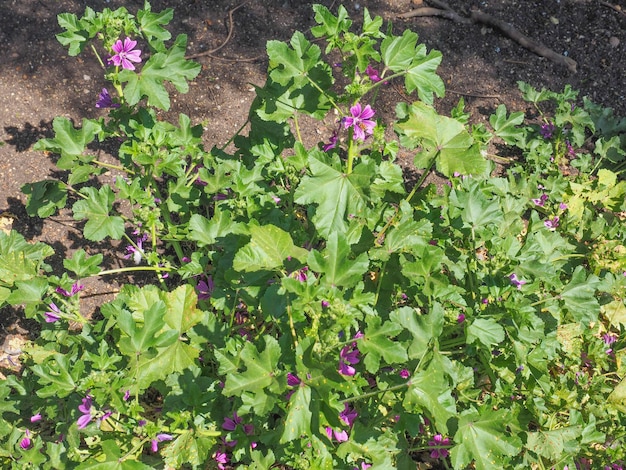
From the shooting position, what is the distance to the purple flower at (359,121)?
7.86ft

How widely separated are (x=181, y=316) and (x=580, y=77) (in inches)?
154

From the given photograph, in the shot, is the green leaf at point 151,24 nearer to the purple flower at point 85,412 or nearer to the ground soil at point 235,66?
the ground soil at point 235,66

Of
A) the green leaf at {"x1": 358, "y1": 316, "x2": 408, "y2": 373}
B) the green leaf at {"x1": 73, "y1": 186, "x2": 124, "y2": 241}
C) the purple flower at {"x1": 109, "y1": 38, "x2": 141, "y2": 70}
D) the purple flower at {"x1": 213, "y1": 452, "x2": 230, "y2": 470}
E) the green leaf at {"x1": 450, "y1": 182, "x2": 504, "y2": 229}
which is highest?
the purple flower at {"x1": 109, "y1": 38, "x2": 141, "y2": 70}

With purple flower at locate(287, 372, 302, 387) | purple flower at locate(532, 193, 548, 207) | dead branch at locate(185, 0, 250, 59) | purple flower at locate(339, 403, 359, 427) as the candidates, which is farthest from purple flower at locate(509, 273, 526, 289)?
dead branch at locate(185, 0, 250, 59)

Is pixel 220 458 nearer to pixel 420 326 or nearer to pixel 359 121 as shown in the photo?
pixel 420 326

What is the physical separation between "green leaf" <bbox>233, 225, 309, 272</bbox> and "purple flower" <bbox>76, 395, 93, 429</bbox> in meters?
0.77

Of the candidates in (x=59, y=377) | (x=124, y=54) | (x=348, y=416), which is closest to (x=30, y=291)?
(x=59, y=377)

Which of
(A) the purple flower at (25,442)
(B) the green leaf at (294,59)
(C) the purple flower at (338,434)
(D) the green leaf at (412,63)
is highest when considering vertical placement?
(D) the green leaf at (412,63)

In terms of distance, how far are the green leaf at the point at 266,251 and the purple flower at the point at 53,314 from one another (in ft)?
2.79

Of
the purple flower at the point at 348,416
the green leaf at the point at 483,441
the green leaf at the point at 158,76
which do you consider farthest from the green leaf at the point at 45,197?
the green leaf at the point at 483,441

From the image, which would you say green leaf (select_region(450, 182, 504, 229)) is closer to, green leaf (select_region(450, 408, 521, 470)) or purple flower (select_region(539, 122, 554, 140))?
green leaf (select_region(450, 408, 521, 470))

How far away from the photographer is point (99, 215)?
2.69 metres

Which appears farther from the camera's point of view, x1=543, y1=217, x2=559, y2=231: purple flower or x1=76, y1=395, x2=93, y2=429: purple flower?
x1=543, y1=217, x2=559, y2=231: purple flower

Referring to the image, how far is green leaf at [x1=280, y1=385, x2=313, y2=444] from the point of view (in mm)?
1928
